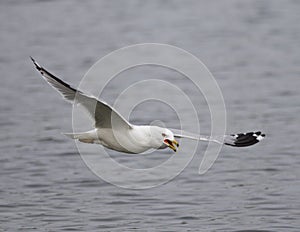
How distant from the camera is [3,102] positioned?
19000 mm

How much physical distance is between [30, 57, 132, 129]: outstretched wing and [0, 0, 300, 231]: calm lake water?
163cm

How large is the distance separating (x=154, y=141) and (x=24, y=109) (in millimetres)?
8023

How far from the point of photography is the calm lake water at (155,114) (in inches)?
492

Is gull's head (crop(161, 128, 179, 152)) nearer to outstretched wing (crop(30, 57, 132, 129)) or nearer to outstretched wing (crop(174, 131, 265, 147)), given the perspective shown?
outstretched wing (crop(30, 57, 132, 129))

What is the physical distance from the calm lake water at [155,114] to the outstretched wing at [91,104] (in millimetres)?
1631

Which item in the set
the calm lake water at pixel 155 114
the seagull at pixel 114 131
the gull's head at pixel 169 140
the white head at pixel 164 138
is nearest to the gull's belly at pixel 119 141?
the seagull at pixel 114 131

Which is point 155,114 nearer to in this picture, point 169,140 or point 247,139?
point 247,139

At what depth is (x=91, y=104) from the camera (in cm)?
1066

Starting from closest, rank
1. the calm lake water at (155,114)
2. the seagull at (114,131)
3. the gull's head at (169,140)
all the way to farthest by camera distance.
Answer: the seagull at (114,131) → the gull's head at (169,140) → the calm lake water at (155,114)

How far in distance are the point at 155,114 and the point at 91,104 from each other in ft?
22.4

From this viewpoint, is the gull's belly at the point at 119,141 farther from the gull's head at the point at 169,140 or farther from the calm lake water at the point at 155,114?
the calm lake water at the point at 155,114

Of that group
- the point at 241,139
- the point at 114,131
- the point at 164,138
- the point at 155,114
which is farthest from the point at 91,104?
the point at 155,114

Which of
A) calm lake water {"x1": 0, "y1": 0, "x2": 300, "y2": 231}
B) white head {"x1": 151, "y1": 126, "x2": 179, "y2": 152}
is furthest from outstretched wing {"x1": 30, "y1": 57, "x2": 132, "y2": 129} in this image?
calm lake water {"x1": 0, "y1": 0, "x2": 300, "y2": 231}

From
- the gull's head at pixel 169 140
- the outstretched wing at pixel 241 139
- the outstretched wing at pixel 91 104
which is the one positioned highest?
the outstretched wing at pixel 241 139
